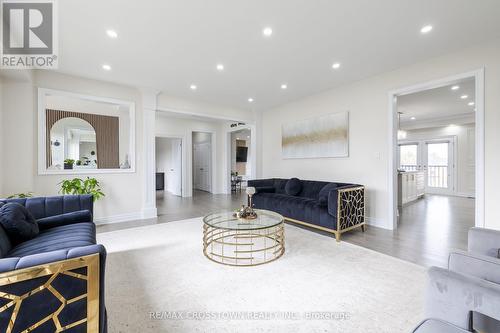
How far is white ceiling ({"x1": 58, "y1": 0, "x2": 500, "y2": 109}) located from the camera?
2.24m

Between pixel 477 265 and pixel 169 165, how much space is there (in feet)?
29.7

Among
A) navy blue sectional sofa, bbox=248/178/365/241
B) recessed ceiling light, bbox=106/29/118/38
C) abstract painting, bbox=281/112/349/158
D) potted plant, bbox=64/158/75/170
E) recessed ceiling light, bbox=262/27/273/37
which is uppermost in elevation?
recessed ceiling light, bbox=262/27/273/37

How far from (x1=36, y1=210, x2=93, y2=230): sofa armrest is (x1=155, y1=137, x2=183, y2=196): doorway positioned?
17.0ft

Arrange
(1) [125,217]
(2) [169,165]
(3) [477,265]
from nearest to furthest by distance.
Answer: (3) [477,265] < (1) [125,217] < (2) [169,165]

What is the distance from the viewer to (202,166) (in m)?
9.16

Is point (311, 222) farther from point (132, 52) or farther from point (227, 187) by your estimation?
point (227, 187)

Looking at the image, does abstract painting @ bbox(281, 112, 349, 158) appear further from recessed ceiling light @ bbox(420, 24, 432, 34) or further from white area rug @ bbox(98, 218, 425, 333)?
white area rug @ bbox(98, 218, 425, 333)

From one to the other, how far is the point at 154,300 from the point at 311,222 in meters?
2.59

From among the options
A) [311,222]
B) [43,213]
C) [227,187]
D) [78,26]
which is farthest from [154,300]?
[227,187]

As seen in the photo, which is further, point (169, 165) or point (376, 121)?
point (169, 165)

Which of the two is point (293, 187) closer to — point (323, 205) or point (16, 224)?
point (323, 205)

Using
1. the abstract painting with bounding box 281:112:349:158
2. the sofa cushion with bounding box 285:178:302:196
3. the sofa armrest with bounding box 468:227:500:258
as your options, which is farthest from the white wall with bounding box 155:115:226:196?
the sofa armrest with bounding box 468:227:500:258

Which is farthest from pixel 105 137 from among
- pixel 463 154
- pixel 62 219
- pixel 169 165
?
pixel 463 154

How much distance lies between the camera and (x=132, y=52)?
3.13 metres
